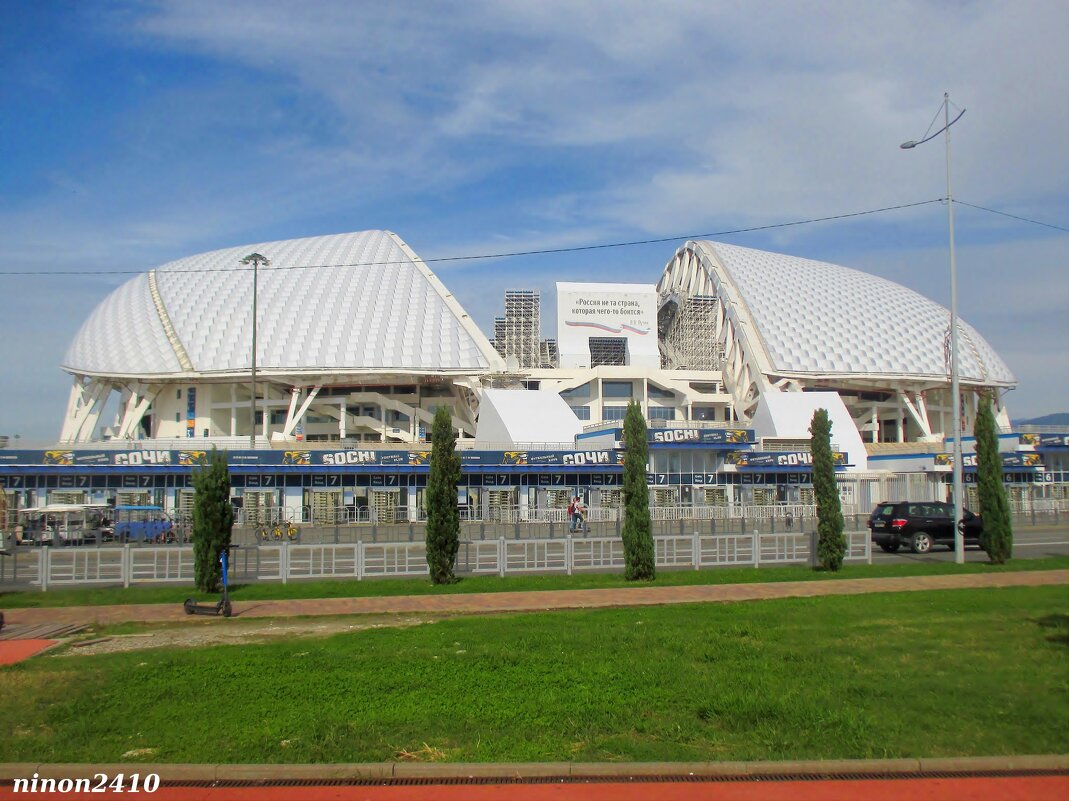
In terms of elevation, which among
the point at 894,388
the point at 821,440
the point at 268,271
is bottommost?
the point at 821,440

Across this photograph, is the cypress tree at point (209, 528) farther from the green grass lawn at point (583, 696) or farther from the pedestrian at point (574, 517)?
the pedestrian at point (574, 517)

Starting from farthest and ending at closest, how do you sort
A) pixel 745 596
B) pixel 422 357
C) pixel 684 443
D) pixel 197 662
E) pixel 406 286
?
pixel 406 286 → pixel 422 357 → pixel 684 443 → pixel 745 596 → pixel 197 662

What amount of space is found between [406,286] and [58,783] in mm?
61455

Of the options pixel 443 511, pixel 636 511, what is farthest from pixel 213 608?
pixel 636 511

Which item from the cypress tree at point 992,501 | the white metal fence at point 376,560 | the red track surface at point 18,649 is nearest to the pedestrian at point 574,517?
the white metal fence at point 376,560

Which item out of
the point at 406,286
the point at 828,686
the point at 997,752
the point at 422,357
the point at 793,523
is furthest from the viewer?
the point at 406,286

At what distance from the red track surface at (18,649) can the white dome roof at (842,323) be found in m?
60.2

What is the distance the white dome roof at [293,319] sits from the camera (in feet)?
197

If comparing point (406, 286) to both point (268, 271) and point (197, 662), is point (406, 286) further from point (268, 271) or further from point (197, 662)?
point (197, 662)


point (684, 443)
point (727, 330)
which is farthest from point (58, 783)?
point (727, 330)

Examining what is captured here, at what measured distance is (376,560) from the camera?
21.1 meters

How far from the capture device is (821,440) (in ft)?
72.6

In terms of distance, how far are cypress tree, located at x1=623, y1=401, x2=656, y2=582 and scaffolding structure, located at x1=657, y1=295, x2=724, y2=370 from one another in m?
52.6

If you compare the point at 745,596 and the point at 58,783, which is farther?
the point at 745,596
